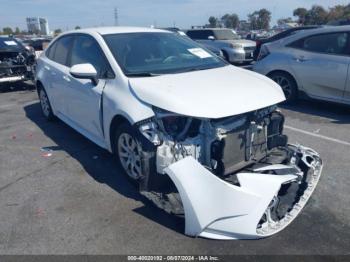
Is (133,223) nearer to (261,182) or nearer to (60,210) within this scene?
(60,210)

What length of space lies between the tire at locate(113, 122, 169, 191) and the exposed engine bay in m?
7.21

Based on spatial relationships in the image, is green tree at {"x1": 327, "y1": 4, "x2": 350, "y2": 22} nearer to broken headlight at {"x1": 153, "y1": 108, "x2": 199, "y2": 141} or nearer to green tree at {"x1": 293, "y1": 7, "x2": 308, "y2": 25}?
green tree at {"x1": 293, "y1": 7, "x2": 308, "y2": 25}

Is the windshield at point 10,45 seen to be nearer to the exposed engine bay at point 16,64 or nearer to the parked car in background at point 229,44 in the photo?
the exposed engine bay at point 16,64

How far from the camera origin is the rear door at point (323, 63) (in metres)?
6.05

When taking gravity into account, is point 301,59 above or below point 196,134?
above

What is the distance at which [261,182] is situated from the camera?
2797 mm

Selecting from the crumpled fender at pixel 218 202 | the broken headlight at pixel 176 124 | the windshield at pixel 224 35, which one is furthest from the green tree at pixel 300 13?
the crumpled fender at pixel 218 202

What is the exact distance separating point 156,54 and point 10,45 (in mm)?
8196

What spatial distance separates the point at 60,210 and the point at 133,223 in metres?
0.82

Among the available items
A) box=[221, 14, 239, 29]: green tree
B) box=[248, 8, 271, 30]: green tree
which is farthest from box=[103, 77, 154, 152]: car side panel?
box=[221, 14, 239, 29]: green tree

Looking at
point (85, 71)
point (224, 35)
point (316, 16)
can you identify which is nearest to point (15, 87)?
point (85, 71)

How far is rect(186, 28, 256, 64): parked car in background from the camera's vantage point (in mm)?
13511

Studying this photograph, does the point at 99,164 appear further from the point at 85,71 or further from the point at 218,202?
the point at 218,202

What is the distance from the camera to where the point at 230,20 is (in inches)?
3447
